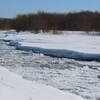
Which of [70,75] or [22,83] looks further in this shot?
[70,75]

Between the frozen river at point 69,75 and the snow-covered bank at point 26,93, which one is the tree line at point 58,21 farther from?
the snow-covered bank at point 26,93

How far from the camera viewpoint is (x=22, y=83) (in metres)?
4.61

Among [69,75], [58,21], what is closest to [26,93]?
[69,75]

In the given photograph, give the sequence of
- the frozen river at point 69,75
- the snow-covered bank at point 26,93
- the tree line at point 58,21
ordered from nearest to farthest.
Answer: the snow-covered bank at point 26,93
the frozen river at point 69,75
the tree line at point 58,21

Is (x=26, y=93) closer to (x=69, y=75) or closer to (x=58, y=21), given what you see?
(x=69, y=75)

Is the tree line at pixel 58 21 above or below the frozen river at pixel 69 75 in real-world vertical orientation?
above

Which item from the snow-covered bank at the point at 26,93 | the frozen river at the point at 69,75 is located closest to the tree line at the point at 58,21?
the frozen river at the point at 69,75

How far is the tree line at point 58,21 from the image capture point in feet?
91.2

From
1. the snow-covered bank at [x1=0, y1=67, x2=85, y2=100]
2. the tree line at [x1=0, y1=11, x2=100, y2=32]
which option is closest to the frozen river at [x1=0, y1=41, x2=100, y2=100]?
the snow-covered bank at [x1=0, y1=67, x2=85, y2=100]

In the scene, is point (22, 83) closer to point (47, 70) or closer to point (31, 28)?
point (47, 70)

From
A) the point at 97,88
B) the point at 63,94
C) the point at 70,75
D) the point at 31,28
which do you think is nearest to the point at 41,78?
the point at 70,75

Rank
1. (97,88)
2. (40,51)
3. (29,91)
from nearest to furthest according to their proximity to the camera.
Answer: (29,91)
(97,88)
(40,51)

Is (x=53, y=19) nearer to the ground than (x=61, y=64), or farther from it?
farther from it

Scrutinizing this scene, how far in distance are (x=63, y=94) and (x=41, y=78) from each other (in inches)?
81.1
